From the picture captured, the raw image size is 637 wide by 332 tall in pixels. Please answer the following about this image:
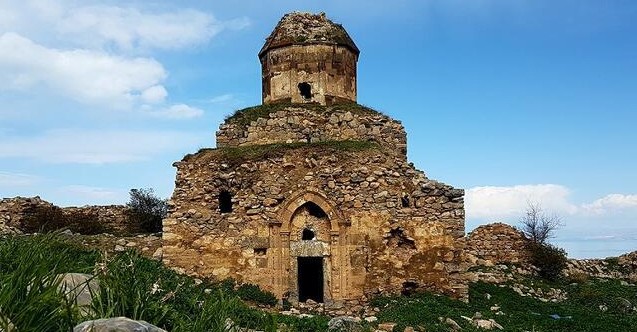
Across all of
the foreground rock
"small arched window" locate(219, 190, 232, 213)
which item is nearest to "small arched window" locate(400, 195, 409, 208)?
"small arched window" locate(219, 190, 232, 213)

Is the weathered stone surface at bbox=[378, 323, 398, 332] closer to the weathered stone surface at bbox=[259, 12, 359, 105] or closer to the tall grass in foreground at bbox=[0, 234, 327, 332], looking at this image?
the tall grass in foreground at bbox=[0, 234, 327, 332]

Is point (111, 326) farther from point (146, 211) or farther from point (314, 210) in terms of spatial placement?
point (146, 211)

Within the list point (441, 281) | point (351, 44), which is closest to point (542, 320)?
Result: point (441, 281)

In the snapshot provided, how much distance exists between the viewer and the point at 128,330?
11.0ft

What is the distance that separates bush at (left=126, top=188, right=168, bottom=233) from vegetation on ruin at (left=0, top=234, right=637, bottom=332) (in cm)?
984

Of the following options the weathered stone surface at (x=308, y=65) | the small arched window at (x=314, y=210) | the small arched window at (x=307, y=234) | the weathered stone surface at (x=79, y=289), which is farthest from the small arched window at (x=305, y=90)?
the weathered stone surface at (x=79, y=289)

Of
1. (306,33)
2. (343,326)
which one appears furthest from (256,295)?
→ (306,33)

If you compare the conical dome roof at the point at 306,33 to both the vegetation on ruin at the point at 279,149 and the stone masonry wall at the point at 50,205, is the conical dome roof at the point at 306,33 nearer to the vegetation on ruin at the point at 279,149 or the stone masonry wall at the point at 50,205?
the vegetation on ruin at the point at 279,149

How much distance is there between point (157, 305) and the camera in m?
4.32

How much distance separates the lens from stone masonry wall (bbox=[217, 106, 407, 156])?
47.3ft

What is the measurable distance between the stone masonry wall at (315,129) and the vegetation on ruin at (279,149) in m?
1.10

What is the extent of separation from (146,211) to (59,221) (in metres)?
3.24

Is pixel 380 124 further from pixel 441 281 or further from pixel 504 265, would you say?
pixel 504 265

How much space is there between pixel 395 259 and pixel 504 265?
27.4 feet
